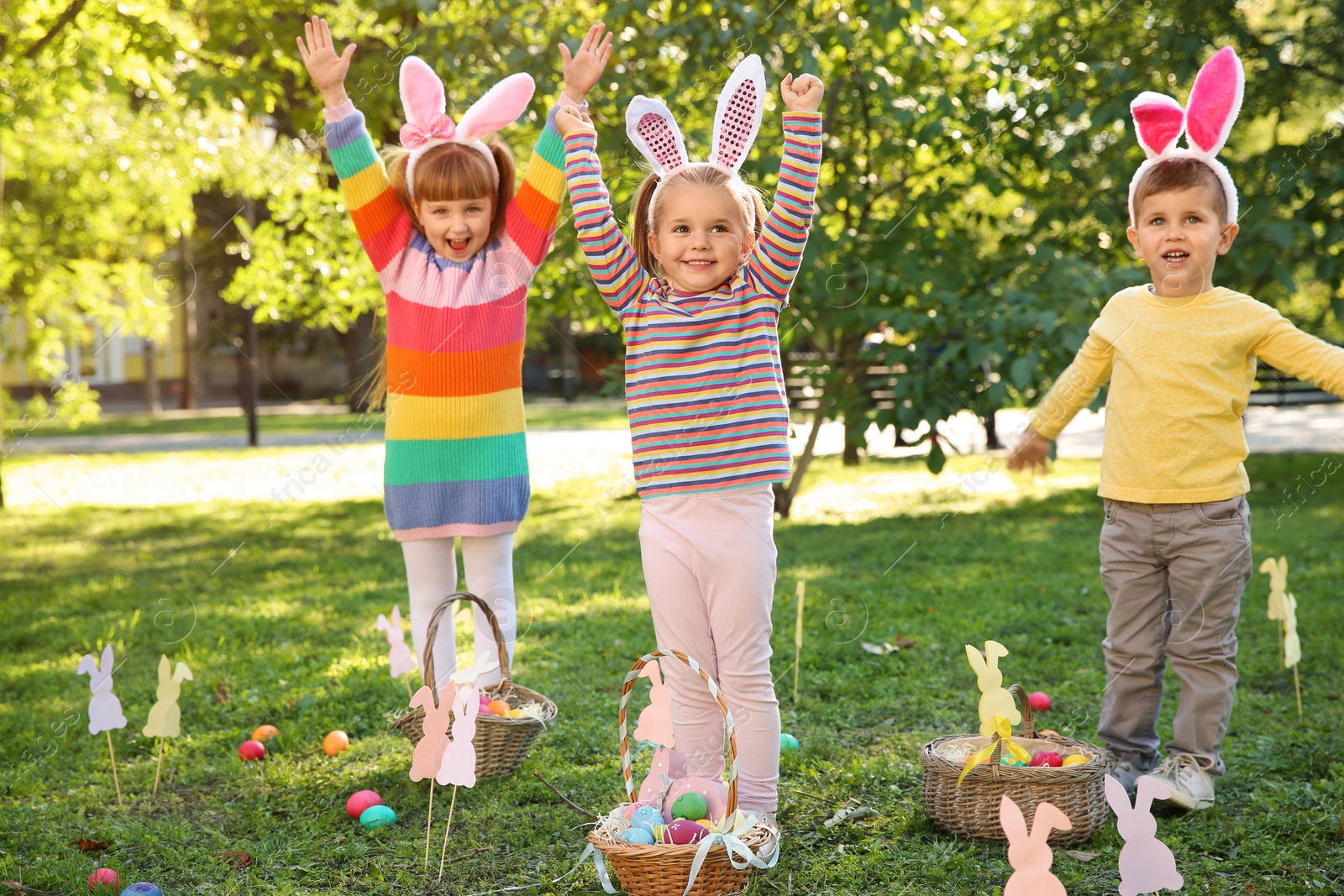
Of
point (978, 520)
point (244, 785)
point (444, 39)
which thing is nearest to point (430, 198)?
point (244, 785)

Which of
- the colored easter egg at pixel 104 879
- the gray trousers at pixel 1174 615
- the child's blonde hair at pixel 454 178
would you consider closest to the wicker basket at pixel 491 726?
the child's blonde hair at pixel 454 178

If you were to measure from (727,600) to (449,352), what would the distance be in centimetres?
110

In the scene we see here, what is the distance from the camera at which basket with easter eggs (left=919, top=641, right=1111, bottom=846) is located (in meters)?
2.50

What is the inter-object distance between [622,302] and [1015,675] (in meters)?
2.11

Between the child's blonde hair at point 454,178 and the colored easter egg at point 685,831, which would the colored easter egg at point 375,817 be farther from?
the child's blonde hair at point 454,178

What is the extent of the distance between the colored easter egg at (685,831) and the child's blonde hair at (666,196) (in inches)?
48.0

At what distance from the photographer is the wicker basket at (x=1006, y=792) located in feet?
8.21

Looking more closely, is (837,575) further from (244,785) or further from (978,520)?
(244,785)

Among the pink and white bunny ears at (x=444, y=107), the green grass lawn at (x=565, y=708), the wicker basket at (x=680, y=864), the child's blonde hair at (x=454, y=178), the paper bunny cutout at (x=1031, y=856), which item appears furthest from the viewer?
the pink and white bunny ears at (x=444, y=107)

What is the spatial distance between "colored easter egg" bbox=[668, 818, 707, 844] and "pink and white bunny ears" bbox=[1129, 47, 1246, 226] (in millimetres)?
1742

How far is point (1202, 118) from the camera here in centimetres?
271

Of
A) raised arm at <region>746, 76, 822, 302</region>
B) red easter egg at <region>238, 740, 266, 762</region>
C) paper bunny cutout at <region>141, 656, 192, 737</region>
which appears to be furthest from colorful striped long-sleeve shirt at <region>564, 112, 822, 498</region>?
red easter egg at <region>238, 740, 266, 762</region>

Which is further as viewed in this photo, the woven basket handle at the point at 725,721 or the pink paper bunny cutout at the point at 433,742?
the pink paper bunny cutout at the point at 433,742

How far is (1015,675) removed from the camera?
387cm
